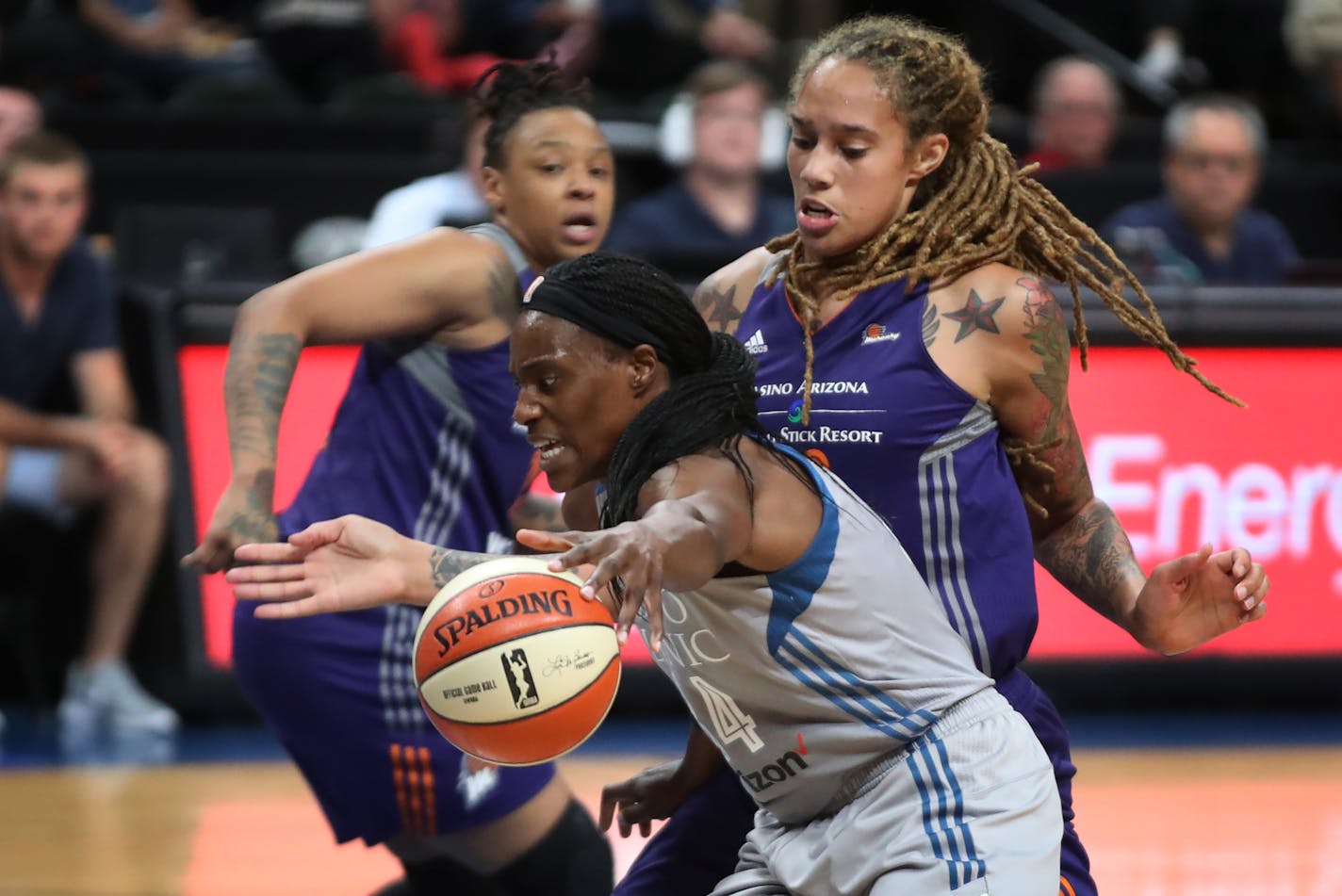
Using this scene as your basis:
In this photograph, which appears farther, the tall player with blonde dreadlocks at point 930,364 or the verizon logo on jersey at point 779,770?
the tall player with blonde dreadlocks at point 930,364

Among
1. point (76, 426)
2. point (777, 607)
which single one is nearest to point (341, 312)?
point (777, 607)

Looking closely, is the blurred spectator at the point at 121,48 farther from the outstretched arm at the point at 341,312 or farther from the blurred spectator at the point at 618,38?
the outstretched arm at the point at 341,312

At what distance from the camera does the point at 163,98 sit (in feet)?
34.2

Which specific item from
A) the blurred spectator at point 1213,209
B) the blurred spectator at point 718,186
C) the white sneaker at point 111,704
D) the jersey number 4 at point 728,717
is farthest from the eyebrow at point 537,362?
the blurred spectator at point 1213,209

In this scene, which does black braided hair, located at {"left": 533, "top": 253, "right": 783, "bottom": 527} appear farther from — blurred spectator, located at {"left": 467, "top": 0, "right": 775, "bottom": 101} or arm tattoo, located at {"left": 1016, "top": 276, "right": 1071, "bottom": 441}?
blurred spectator, located at {"left": 467, "top": 0, "right": 775, "bottom": 101}

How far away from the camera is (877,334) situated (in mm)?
3277

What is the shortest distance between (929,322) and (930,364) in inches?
3.1

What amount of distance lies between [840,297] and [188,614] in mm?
4292

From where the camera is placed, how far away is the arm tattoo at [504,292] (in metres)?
3.85

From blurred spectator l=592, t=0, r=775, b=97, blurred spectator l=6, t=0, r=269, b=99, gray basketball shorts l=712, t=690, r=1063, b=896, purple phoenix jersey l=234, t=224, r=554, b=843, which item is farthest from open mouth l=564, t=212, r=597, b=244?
blurred spectator l=592, t=0, r=775, b=97

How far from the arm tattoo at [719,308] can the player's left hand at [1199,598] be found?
0.86m

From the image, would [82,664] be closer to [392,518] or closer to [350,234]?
[350,234]

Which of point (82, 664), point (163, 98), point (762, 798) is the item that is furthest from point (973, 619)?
point (163, 98)

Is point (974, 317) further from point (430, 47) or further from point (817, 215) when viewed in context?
point (430, 47)
